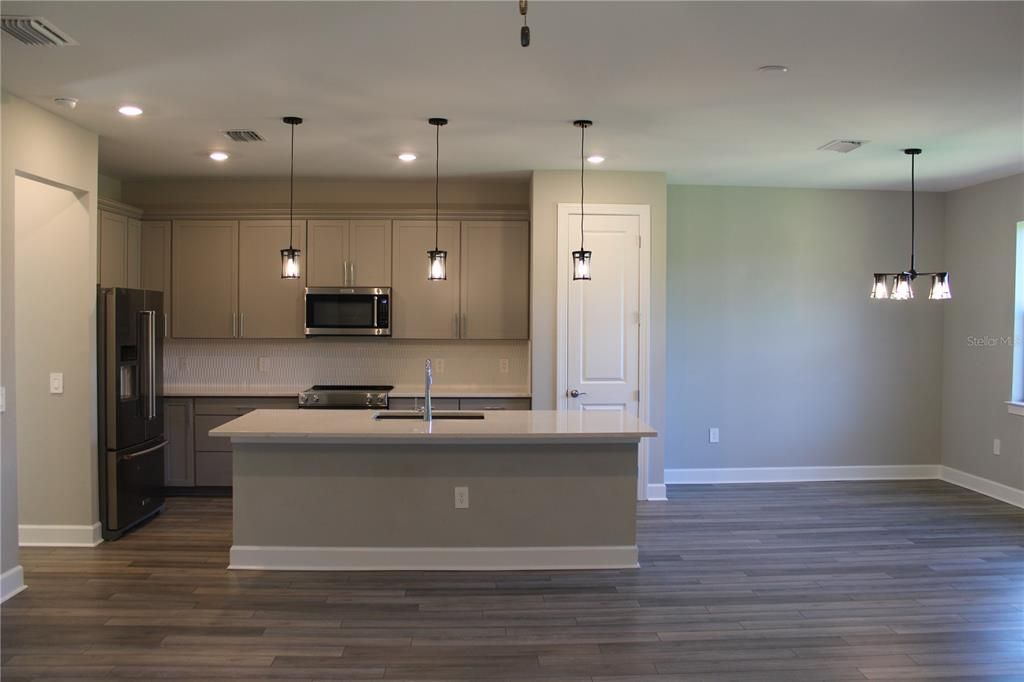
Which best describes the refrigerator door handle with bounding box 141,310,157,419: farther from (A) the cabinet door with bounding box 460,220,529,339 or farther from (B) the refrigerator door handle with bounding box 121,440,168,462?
(A) the cabinet door with bounding box 460,220,529,339

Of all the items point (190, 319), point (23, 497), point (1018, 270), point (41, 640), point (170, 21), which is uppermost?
point (170, 21)

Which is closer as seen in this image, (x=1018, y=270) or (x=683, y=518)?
(x=683, y=518)

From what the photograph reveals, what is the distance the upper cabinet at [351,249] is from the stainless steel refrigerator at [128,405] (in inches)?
51.8

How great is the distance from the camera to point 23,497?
4430mm

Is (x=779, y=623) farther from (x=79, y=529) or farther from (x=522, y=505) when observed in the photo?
(x=79, y=529)

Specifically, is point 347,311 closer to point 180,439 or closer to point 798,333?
point 180,439

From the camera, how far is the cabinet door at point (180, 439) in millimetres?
Answer: 5555

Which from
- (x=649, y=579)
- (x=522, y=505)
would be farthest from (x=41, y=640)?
(x=649, y=579)

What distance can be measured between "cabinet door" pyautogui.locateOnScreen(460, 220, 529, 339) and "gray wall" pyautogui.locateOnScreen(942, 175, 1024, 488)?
12.3 feet

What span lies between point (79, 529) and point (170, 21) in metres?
3.23

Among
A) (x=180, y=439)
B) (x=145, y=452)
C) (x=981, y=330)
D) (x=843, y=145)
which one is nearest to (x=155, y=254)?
(x=180, y=439)

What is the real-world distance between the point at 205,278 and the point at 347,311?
1211 mm

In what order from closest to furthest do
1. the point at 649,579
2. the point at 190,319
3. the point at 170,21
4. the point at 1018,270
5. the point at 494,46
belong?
the point at 170,21 → the point at 494,46 → the point at 649,579 → the point at 1018,270 → the point at 190,319

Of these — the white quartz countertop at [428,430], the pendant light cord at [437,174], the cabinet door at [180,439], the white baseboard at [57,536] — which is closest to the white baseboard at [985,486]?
the white quartz countertop at [428,430]
